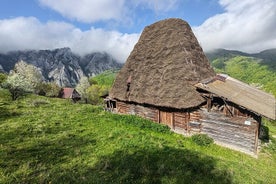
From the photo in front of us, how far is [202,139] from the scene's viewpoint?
53.6 feet

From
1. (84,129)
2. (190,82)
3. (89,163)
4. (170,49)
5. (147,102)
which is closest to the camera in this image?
(89,163)

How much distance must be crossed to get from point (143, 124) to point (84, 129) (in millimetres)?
5631

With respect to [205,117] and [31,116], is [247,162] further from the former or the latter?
[31,116]

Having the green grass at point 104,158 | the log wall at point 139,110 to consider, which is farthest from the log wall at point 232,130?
the log wall at point 139,110

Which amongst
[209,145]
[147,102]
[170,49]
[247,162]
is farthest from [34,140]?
[170,49]

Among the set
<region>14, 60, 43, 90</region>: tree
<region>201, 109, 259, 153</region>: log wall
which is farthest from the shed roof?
<region>14, 60, 43, 90</region>: tree

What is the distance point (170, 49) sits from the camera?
71.5 feet

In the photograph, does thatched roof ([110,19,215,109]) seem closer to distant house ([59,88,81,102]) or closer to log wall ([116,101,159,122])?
log wall ([116,101,159,122])

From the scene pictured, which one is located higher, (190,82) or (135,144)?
(190,82)

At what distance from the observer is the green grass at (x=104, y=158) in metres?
9.01

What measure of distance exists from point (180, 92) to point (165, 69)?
3.55m

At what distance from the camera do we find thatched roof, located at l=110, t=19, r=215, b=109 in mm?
18492

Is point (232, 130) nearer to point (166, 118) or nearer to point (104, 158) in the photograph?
point (166, 118)

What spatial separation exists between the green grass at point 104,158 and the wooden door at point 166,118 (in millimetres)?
1968
